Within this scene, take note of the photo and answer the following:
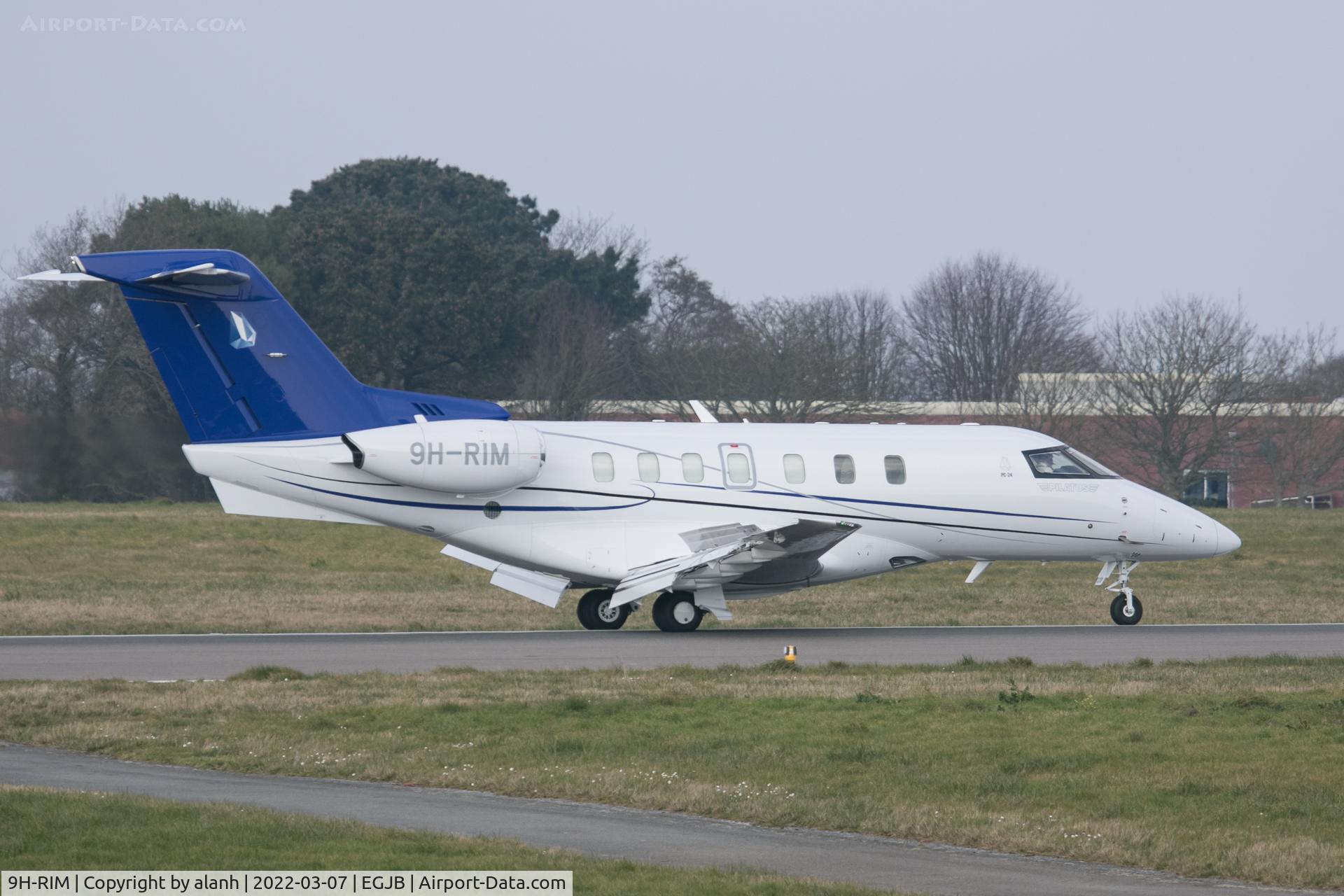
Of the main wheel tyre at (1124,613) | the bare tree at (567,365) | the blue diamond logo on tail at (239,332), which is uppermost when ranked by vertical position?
the bare tree at (567,365)

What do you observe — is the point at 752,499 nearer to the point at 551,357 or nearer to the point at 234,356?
the point at 234,356

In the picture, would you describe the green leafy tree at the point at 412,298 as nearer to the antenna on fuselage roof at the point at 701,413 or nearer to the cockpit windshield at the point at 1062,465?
the antenna on fuselage roof at the point at 701,413

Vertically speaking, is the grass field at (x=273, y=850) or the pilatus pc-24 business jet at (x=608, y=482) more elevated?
the pilatus pc-24 business jet at (x=608, y=482)

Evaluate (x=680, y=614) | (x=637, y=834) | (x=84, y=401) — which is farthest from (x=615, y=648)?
(x=84, y=401)

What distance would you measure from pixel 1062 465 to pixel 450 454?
31.5 feet

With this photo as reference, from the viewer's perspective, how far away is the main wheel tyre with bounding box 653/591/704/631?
23406 millimetres

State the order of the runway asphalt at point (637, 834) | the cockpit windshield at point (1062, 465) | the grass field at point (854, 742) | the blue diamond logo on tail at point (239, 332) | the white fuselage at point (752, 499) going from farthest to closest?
the cockpit windshield at point (1062, 465), the white fuselage at point (752, 499), the blue diamond logo on tail at point (239, 332), the grass field at point (854, 742), the runway asphalt at point (637, 834)

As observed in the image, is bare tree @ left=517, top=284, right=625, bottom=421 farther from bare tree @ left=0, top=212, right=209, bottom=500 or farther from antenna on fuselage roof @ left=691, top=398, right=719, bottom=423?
antenna on fuselage roof @ left=691, top=398, right=719, bottom=423

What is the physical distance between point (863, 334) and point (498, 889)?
60.1 meters

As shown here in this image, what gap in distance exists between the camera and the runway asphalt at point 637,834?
9125mm

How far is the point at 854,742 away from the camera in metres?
13.3

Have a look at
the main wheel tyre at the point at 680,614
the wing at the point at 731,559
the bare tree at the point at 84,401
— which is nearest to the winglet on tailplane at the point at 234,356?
the wing at the point at 731,559

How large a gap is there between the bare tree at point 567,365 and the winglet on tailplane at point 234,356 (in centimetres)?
3385

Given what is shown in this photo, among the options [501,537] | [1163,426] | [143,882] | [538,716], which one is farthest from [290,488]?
[1163,426]
